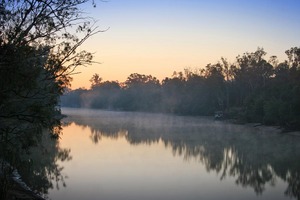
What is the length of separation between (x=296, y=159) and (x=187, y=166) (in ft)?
23.6

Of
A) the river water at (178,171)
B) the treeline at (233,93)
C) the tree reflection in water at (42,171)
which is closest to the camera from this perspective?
the tree reflection in water at (42,171)

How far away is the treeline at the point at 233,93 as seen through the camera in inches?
1734

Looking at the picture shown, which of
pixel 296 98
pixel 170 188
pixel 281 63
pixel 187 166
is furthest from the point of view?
pixel 281 63

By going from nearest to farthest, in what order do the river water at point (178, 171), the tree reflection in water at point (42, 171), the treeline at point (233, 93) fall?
the tree reflection in water at point (42, 171)
the river water at point (178, 171)
the treeline at point (233, 93)

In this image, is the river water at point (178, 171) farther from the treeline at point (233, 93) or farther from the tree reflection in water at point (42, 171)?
the treeline at point (233, 93)

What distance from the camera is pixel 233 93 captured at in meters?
72.1

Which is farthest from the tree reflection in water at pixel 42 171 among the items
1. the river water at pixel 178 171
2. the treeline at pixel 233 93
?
the treeline at pixel 233 93

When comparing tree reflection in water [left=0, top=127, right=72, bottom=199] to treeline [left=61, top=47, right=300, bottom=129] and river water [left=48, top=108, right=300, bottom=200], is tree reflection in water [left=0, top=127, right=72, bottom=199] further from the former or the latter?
treeline [left=61, top=47, right=300, bottom=129]

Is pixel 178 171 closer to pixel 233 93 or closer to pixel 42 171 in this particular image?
pixel 42 171

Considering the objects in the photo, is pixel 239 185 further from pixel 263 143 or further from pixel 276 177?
pixel 263 143

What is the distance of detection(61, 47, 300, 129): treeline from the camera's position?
4403 cm

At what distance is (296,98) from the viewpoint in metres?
39.7

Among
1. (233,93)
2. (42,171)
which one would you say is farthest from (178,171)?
(233,93)

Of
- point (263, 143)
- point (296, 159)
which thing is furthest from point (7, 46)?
point (263, 143)
